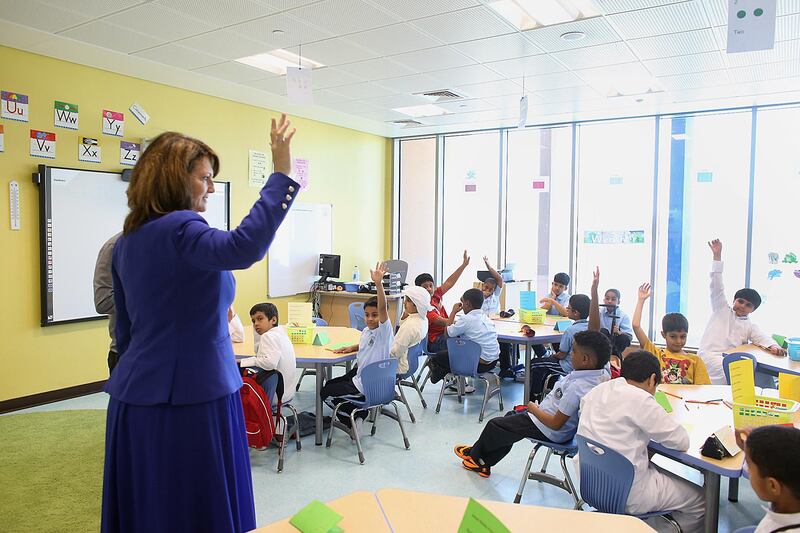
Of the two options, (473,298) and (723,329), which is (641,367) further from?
(473,298)

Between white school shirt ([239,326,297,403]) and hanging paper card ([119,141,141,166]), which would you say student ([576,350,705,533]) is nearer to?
white school shirt ([239,326,297,403])

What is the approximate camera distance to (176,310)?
56.3 inches

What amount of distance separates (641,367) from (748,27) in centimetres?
175

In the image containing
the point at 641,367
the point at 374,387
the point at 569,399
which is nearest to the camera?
the point at 641,367

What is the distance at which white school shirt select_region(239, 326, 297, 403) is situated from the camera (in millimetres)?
3752

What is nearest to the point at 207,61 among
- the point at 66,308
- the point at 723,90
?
the point at 66,308

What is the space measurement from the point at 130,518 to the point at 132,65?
199 inches

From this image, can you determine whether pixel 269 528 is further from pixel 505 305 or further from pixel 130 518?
pixel 505 305

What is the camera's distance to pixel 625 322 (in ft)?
18.5

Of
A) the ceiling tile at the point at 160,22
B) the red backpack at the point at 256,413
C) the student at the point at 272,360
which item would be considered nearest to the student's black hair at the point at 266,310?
the student at the point at 272,360

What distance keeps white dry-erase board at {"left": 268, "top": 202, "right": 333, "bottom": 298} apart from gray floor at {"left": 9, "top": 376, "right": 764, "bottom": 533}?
10.8 feet

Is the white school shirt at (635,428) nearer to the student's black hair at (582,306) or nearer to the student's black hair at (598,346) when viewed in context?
the student's black hair at (598,346)

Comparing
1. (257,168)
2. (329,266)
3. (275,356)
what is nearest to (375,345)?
(275,356)

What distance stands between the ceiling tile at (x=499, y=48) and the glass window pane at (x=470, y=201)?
3.83 meters
